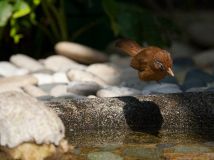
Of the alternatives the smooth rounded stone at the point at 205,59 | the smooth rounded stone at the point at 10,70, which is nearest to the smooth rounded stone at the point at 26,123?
the smooth rounded stone at the point at 10,70

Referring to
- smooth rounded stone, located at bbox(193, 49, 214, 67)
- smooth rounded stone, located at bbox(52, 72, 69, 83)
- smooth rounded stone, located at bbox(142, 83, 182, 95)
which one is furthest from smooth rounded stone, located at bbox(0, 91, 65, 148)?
smooth rounded stone, located at bbox(193, 49, 214, 67)

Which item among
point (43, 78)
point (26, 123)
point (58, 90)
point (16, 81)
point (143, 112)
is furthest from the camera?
point (43, 78)

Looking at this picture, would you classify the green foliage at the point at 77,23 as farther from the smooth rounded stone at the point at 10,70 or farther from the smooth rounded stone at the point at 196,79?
the smooth rounded stone at the point at 196,79

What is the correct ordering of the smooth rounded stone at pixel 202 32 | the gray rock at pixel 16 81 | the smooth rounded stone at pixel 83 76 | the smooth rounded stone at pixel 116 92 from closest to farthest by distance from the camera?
the smooth rounded stone at pixel 116 92
the gray rock at pixel 16 81
the smooth rounded stone at pixel 83 76
the smooth rounded stone at pixel 202 32

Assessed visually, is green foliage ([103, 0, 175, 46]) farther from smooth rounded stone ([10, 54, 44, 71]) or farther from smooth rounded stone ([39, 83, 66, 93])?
smooth rounded stone ([39, 83, 66, 93])

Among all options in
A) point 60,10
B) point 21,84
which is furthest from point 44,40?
point 21,84

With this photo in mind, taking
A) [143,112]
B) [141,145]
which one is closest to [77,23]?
[143,112]

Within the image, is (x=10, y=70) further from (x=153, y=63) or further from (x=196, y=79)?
(x=153, y=63)
